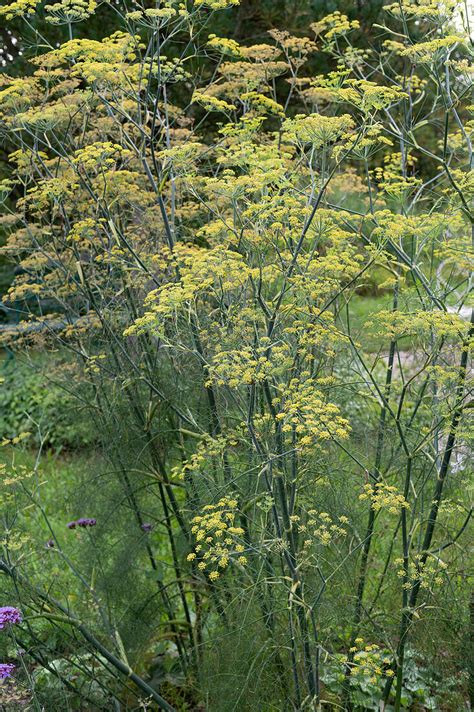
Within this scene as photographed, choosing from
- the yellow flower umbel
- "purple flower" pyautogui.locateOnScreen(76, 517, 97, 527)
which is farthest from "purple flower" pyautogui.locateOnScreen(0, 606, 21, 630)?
"purple flower" pyautogui.locateOnScreen(76, 517, 97, 527)

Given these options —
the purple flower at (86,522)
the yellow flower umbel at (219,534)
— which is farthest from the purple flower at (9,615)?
the purple flower at (86,522)

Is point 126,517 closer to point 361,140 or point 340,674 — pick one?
point 340,674

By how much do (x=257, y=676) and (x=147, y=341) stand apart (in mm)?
1850

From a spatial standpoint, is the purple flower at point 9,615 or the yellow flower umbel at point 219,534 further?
the purple flower at point 9,615

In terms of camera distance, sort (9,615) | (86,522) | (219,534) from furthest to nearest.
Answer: (86,522) → (9,615) → (219,534)

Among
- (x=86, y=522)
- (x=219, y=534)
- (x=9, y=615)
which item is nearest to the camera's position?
(x=219, y=534)

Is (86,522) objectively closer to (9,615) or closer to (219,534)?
(9,615)

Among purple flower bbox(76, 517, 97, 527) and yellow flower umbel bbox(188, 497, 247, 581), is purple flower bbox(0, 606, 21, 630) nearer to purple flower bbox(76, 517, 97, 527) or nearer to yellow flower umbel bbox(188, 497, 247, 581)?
yellow flower umbel bbox(188, 497, 247, 581)

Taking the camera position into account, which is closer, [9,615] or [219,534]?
[219,534]

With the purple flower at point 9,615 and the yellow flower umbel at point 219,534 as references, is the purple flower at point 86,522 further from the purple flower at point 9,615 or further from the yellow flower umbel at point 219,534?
the purple flower at point 9,615

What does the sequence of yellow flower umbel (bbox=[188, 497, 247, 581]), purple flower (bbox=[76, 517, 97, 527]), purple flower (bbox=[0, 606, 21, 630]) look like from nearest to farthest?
1. yellow flower umbel (bbox=[188, 497, 247, 581])
2. purple flower (bbox=[0, 606, 21, 630])
3. purple flower (bbox=[76, 517, 97, 527])

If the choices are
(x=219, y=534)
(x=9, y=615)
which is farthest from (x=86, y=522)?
(x=219, y=534)

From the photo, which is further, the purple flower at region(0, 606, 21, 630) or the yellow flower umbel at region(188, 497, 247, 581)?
the purple flower at region(0, 606, 21, 630)

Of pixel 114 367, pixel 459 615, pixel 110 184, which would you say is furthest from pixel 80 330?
pixel 459 615
